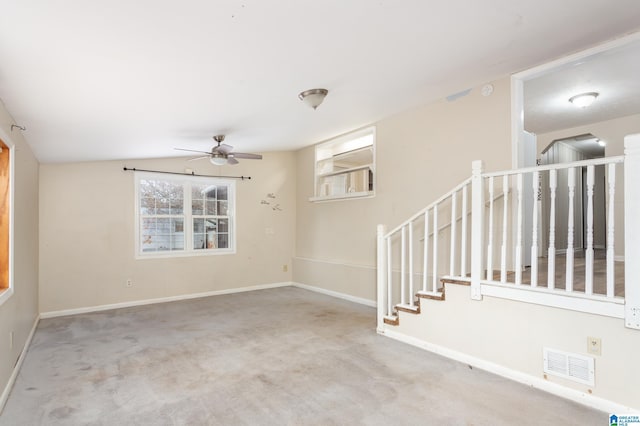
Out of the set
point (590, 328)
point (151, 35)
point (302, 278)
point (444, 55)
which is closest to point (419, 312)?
point (590, 328)

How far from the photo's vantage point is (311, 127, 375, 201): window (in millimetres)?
5754

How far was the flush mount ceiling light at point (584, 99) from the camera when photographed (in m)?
4.22

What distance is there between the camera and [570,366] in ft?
8.31

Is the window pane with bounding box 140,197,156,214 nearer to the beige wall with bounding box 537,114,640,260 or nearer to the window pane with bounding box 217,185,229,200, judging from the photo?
Answer: the window pane with bounding box 217,185,229,200

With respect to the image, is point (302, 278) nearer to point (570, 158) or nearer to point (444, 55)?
point (444, 55)

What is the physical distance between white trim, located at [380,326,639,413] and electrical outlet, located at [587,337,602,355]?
303mm

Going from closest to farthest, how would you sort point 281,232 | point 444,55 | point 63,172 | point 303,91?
point 444,55 < point 303,91 < point 63,172 < point 281,232

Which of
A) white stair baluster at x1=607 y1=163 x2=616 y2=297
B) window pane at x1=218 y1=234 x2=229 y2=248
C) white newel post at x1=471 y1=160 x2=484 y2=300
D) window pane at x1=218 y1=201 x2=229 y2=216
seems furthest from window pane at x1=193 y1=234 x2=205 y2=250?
white stair baluster at x1=607 y1=163 x2=616 y2=297

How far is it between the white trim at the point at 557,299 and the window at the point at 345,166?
2779 millimetres

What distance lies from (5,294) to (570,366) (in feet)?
14.1

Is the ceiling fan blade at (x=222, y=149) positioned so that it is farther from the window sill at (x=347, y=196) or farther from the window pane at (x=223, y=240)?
the window pane at (x=223, y=240)

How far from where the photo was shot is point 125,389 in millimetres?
2773

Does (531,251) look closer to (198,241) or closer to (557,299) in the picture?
(557,299)

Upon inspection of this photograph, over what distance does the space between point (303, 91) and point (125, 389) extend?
302 cm
